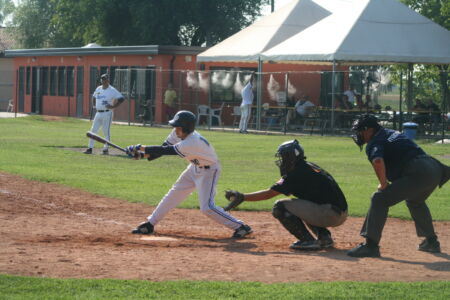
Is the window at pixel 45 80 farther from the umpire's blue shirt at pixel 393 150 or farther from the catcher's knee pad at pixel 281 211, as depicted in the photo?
the umpire's blue shirt at pixel 393 150

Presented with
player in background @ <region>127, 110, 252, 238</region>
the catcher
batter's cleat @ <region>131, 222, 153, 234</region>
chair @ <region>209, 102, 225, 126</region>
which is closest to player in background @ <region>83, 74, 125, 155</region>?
player in background @ <region>127, 110, 252, 238</region>

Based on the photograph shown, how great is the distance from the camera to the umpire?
30.9ft

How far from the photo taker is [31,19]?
92750mm

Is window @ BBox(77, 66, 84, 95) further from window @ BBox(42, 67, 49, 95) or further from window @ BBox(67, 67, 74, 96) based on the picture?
window @ BBox(42, 67, 49, 95)

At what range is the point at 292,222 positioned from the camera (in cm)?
1004

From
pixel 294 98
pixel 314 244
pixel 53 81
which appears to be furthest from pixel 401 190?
pixel 53 81

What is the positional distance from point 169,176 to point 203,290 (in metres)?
10.7

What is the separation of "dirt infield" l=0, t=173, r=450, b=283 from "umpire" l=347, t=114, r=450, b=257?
0.33 meters

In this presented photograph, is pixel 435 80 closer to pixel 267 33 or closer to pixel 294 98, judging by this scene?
pixel 294 98

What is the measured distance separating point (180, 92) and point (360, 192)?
24.3m

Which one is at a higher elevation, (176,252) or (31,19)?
(31,19)

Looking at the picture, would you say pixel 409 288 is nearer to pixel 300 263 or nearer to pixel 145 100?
pixel 300 263

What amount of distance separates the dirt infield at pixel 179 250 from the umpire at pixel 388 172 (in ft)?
1.09

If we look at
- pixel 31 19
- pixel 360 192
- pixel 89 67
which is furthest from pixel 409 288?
pixel 31 19
